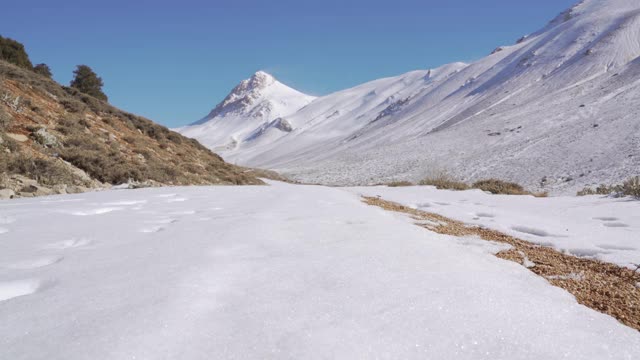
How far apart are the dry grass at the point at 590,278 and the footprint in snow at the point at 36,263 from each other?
359 cm

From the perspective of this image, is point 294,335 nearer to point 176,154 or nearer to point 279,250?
point 279,250

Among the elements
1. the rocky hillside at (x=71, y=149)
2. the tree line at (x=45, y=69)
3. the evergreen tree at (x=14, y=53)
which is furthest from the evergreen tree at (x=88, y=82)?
the rocky hillside at (x=71, y=149)

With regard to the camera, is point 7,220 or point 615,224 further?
point 615,224

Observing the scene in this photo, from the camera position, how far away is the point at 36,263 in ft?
9.37

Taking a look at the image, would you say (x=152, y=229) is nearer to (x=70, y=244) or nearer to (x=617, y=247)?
(x=70, y=244)

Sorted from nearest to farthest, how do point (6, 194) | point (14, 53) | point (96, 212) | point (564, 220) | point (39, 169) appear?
1. point (96, 212)
2. point (564, 220)
3. point (6, 194)
4. point (39, 169)
5. point (14, 53)

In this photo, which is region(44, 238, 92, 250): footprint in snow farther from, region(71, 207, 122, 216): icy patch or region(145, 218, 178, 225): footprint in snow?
region(71, 207, 122, 216): icy patch

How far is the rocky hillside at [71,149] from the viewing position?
321 inches

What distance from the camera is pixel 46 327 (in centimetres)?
186

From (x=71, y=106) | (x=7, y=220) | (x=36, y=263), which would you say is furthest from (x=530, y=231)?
(x=71, y=106)

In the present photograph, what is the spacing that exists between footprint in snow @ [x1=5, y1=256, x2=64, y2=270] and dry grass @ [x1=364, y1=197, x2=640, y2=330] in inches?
141

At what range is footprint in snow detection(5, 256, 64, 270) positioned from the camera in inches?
108

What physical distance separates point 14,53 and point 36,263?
2661 cm

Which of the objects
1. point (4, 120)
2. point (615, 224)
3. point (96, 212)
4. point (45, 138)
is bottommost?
point (615, 224)
